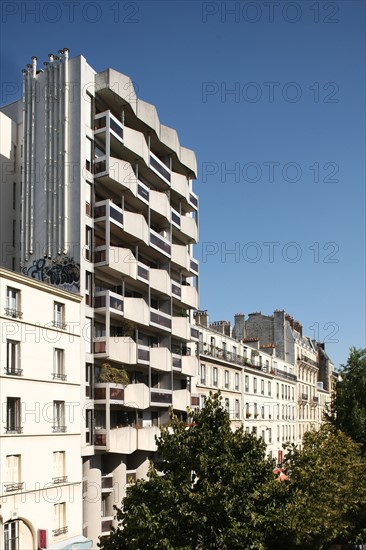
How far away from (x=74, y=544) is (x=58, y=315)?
394 inches

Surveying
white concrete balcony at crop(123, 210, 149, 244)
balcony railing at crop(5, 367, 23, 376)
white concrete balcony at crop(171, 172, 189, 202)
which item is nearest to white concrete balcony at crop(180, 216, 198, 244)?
white concrete balcony at crop(171, 172, 189, 202)

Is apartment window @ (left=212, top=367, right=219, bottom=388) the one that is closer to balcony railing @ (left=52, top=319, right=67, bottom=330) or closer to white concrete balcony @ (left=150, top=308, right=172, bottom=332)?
white concrete balcony @ (left=150, top=308, right=172, bottom=332)

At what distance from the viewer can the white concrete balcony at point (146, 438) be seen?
3712 cm

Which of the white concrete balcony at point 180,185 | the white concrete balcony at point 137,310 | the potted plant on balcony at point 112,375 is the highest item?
the white concrete balcony at point 180,185

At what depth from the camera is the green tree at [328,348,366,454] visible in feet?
166

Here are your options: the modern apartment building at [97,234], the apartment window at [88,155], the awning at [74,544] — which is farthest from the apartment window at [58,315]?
the awning at [74,544]

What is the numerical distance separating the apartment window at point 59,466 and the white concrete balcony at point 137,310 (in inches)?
320

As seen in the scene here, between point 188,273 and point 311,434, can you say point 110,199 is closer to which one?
point 188,273

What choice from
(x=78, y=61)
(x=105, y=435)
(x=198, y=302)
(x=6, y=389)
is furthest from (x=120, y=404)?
(x=78, y=61)

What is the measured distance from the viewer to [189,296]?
148 feet

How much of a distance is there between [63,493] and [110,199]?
1474 centimetres

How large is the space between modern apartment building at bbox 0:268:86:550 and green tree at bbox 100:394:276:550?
6075 mm

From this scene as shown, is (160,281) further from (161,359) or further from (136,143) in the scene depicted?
(136,143)

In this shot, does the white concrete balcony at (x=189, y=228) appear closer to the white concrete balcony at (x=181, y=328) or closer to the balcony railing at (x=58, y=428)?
the white concrete balcony at (x=181, y=328)
